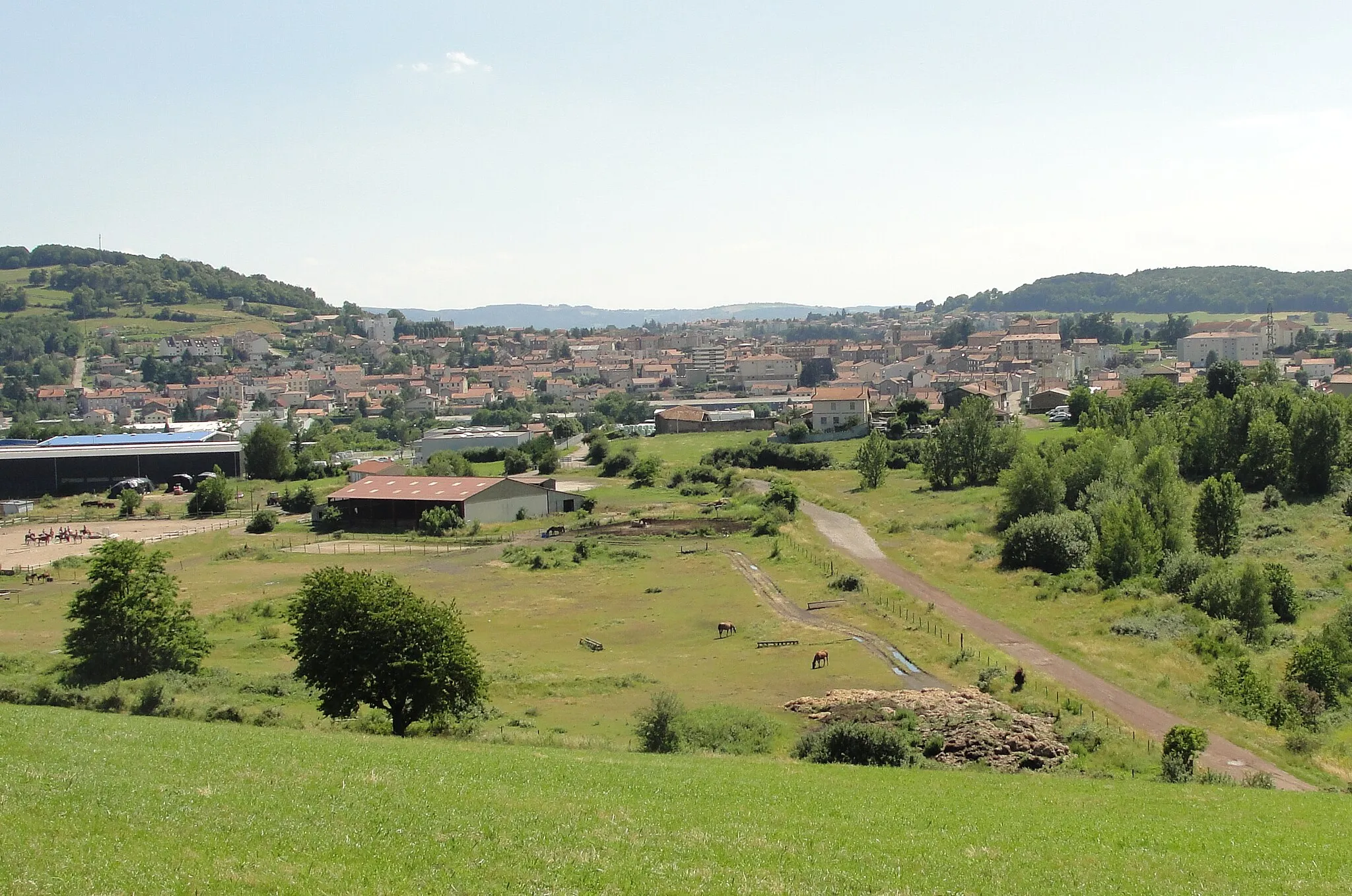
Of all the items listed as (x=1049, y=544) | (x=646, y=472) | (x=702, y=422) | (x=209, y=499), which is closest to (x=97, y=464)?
(x=209, y=499)

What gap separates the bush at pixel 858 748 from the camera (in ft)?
58.1

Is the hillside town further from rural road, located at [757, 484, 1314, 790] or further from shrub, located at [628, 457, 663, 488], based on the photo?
rural road, located at [757, 484, 1314, 790]

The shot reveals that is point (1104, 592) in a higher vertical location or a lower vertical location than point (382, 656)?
lower

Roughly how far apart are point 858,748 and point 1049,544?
22211 millimetres

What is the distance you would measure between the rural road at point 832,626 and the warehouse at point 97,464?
139 feet

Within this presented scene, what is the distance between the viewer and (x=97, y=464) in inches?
2682

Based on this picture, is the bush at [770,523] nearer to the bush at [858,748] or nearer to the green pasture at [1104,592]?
the green pasture at [1104,592]

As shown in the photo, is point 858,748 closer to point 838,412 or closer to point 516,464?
point 516,464

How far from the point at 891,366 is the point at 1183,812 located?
132 metres

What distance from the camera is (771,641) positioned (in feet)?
92.4

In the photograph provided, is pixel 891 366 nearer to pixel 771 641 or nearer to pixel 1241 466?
pixel 1241 466

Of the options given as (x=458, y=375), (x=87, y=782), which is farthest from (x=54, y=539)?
(x=458, y=375)

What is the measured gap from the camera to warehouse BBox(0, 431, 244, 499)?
66.8 meters

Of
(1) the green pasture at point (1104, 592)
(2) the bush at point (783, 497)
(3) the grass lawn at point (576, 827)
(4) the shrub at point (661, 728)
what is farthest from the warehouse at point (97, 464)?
(3) the grass lawn at point (576, 827)
